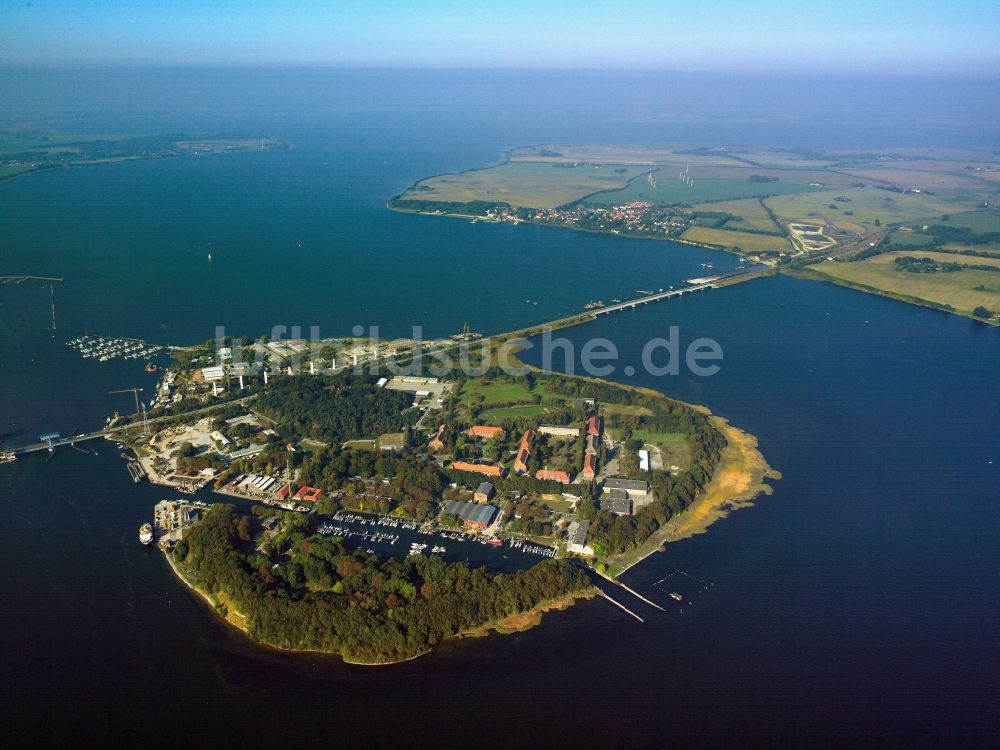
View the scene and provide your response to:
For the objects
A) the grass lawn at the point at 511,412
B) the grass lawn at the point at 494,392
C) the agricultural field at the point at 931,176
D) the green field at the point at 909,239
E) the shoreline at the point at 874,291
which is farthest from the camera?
the agricultural field at the point at 931,176

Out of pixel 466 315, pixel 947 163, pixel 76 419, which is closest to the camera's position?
pixel 76 419

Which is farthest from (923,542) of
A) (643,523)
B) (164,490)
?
(164,490)

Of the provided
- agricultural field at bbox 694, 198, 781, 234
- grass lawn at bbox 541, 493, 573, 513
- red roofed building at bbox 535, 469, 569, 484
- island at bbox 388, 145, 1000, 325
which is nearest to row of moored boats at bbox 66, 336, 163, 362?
red roofed building at bbox 535, 469, 569, 484

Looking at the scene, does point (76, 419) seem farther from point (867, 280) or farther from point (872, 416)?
point (867, 280)

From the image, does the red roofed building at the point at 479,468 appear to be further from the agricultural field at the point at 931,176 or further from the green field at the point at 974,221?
the agricultural field at the point at 931,176

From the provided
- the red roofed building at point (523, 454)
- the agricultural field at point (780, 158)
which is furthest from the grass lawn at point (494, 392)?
the agricultural field at point (780, 158)

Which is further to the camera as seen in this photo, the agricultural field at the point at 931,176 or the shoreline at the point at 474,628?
the agricultural field at the point at 931,176
